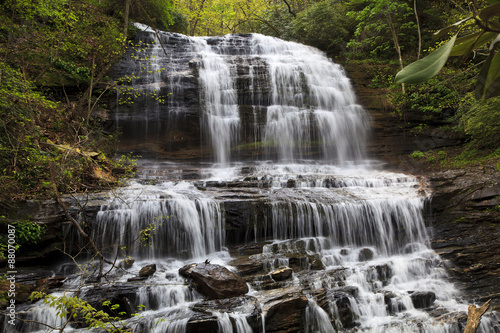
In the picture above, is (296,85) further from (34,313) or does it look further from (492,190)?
(34,313)

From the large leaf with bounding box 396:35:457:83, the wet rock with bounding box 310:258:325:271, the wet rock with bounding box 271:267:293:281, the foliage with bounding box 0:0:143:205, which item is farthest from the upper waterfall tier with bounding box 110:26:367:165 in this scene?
the large leaf with bounding box 396:35:457:83

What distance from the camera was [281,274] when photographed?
6488 mm

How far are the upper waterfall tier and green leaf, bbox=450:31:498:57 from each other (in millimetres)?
12945

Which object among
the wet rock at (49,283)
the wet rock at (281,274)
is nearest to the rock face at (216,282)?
the wet rock at (281,274)

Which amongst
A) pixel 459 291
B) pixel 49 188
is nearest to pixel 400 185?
pixel 459 291

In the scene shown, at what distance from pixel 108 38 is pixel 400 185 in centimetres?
1289

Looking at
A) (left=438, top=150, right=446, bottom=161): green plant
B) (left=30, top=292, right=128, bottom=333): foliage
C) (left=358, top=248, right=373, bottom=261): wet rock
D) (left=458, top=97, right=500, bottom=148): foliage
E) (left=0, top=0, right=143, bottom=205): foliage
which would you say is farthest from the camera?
(left=438, top=150, right=446, bottom=161): green plant

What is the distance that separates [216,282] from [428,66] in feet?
18.9

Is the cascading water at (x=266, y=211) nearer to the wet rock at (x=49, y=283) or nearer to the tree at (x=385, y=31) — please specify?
the wet rock at (x=49, y=283)

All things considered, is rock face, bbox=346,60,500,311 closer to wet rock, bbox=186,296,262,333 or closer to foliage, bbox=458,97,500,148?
foliage, bbox=458,97,500,148

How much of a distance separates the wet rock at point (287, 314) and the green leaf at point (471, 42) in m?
5.33

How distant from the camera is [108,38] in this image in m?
13.0

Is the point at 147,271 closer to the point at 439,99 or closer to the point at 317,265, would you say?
the point at 317,265

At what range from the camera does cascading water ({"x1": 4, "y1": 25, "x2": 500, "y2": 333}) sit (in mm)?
5707
